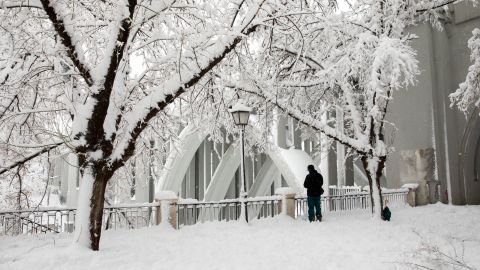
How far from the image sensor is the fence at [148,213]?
995cm

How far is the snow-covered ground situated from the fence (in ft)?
2.73

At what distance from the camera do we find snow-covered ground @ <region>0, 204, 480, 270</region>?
587 cm

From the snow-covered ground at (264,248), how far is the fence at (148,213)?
83 centimetres

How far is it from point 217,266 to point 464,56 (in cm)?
1640

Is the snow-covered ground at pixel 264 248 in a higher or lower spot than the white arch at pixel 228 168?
lower

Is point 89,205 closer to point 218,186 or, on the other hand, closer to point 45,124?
point 45,124

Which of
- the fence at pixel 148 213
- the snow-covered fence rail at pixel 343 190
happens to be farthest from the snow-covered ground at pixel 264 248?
the snow-covered fence rail at pixel 343 190

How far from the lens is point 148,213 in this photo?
1118cm

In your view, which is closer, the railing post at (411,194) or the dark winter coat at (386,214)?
the dark winter coat at (386,214)

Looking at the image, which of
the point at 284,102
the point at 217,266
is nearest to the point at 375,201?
the point at 284,102

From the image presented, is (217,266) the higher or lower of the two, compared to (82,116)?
lower

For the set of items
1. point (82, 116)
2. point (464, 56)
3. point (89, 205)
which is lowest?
point (89, 205)

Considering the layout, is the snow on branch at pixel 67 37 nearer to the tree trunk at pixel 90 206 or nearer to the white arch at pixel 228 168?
the tree trunk at pixel 90 206

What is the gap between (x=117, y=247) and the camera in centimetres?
731
